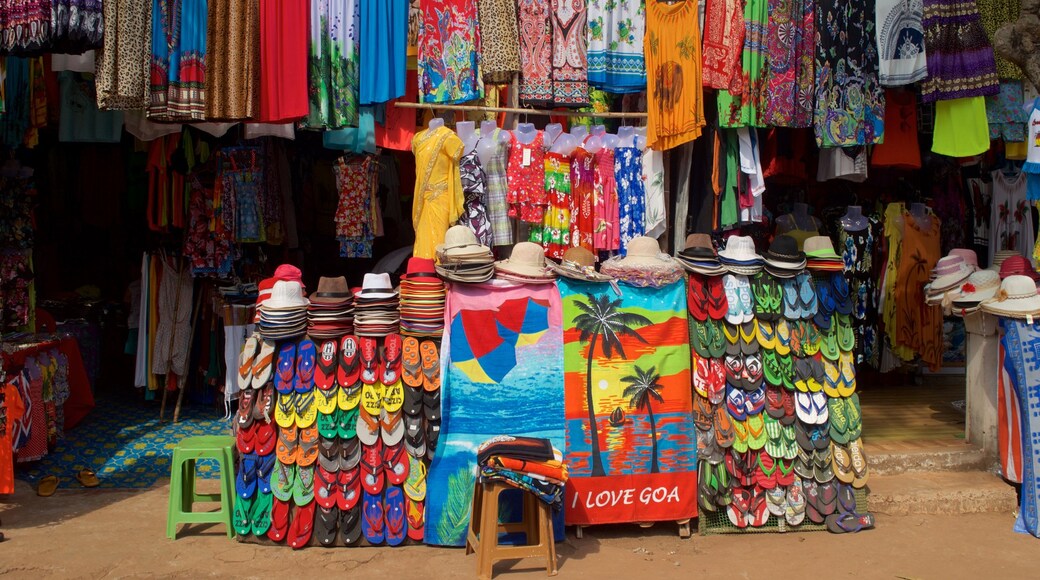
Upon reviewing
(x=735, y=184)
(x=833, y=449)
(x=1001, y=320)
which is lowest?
(x=833, y=449)

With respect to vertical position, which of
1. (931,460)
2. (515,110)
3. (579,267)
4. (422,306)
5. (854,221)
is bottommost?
(931,460)

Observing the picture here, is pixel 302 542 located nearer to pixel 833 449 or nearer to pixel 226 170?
pixel 833 449

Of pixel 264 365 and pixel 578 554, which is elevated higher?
pixel 264 365

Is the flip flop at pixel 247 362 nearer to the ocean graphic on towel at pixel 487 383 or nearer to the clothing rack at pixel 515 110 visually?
the ocean graphic on towel at pixel 487 383

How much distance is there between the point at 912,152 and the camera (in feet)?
23.0

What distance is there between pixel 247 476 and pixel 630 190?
121 inches

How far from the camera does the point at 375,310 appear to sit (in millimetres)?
5324

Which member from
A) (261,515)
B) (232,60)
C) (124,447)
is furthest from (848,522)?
(124,447)

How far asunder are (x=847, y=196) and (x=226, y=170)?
18.7ft

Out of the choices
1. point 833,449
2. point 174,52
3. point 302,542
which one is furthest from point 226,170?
point 833,449

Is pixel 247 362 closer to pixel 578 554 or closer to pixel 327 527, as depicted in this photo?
pixel 327 527

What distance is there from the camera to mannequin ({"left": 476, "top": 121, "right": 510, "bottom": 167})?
5.98 metres

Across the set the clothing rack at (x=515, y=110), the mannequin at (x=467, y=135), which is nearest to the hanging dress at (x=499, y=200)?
the mannequin at (x=467, y=135)

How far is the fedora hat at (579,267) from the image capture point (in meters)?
5.40
